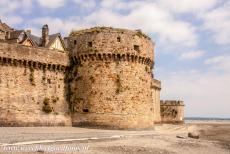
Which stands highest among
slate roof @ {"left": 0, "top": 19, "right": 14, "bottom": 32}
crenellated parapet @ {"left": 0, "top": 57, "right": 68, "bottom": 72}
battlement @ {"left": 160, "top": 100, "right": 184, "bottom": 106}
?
slate roof @ {"left": 0, "top": 19, "right": 14, "bottom": 32}

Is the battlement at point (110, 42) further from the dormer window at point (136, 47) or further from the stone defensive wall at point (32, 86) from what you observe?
the stone defensive wall at point (32, 86)

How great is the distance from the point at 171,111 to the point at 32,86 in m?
32.2

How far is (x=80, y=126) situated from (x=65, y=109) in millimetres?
2254

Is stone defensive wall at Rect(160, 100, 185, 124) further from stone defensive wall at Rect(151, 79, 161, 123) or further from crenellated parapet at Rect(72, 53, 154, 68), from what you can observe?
crenellated parapet at Rect(72, 53, 154, 68)

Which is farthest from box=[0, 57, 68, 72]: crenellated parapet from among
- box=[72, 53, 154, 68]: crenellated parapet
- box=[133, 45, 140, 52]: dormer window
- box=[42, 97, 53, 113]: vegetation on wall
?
box=[133, 45, 140, 52]: dormer window

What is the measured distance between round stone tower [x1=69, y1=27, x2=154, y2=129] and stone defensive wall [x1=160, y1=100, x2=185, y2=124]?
25.5 meters

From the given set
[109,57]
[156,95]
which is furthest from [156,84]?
[109,57]

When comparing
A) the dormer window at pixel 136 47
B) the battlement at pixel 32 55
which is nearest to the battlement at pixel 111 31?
the dormer window at pixel 136 47

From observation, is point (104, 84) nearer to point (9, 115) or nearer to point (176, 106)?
point (9, 115)

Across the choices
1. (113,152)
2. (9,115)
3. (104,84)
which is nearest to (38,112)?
(9,115)

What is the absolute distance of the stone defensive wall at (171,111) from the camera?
196 ft

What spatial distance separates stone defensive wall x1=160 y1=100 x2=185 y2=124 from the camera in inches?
2349

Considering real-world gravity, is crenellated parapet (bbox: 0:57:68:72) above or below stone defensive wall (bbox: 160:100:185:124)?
above

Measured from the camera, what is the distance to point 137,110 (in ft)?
108
